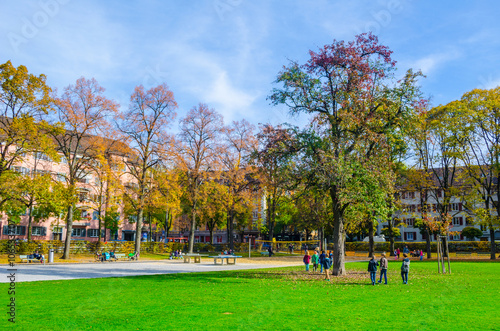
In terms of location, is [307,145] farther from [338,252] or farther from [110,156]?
[110,156]

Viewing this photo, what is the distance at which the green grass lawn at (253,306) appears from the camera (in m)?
10.8

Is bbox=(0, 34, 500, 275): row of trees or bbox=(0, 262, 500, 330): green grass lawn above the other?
bbox=(0, 34, 500, 275): row of trees

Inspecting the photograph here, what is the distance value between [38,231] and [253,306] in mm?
67322

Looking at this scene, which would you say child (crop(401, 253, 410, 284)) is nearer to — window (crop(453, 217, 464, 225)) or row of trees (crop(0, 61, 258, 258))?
row of trees (crop(0, 61, 258, 258))

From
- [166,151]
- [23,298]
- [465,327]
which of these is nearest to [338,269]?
[465,327]

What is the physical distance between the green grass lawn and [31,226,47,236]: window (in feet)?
183

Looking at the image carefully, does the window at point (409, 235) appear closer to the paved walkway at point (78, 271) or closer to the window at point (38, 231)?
the paved walkway at point (78, 271)

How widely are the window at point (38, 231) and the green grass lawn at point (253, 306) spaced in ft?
183

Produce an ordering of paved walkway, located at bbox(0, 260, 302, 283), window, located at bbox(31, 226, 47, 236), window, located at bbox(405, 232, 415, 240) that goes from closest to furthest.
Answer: paved walkway, located at bbox(0, 260, 302, 283)
window, located at bbox(31, 226, 47, 236)
window, located at bbox(405, 232, 415, 240)

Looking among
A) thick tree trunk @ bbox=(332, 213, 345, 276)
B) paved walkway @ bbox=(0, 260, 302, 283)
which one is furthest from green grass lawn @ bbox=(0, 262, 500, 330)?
thick tree trunk @ bbox=(332, 213, 345, 276)

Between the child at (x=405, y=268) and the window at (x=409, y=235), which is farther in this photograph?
the window at (x=409, y=235)

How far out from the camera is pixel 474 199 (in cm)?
4762

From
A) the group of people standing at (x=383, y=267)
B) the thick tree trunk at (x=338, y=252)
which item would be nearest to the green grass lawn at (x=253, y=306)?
the group of people standing at (x=383, y=267)

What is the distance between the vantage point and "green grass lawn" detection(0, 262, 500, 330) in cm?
1083
